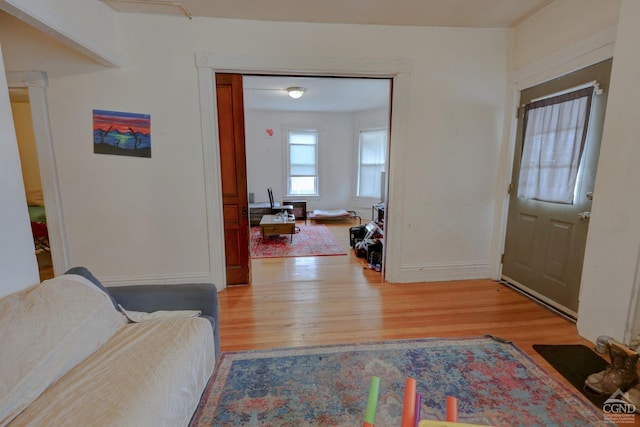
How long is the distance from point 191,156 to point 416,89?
7.82 feet

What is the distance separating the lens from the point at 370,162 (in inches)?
277

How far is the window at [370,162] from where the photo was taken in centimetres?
676

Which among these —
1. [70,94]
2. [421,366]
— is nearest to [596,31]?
[421,366]

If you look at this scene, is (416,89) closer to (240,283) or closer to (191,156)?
(191,156)

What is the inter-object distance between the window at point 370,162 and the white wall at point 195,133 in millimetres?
3647

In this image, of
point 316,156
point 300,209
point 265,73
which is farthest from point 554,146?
point 316,156

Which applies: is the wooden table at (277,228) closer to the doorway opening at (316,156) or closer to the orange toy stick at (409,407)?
the doorway opening at (316,156)

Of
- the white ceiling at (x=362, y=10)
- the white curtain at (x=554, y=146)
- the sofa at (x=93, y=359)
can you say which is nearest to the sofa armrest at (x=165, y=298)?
the sofa at (x=93, y=359)

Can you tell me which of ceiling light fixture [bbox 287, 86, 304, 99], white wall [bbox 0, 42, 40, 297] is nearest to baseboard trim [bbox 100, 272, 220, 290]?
white wall [bbox 0, 42, 40, 297]

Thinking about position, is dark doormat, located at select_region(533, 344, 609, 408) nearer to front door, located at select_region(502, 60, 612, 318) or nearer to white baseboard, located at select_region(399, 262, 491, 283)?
front door, located at select_region(502, 60, 612, 318)

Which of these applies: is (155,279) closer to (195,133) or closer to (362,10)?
(195,133)

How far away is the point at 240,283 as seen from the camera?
10.5ft

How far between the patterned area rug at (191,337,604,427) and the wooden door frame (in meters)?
1.33

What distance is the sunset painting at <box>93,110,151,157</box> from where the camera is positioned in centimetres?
263
